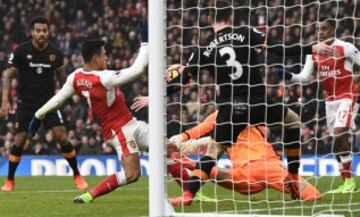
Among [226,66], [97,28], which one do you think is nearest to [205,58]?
[226,66]

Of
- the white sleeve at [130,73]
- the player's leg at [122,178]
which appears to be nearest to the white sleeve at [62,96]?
the white sleeve at [130,73]

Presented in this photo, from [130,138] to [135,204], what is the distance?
2.29 feet

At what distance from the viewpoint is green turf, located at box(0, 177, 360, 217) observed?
9.31m

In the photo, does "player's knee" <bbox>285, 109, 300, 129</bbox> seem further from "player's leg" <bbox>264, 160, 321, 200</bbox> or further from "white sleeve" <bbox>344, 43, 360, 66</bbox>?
"white sleeve" <bbox>344, 43, 360, 66</bbox>

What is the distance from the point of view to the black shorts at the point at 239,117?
9.70 meters

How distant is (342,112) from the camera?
1182 cm

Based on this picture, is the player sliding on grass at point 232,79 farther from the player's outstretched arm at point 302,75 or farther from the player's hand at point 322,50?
the player's outstretched arm at point 302,75

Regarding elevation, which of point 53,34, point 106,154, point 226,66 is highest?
point 226,66

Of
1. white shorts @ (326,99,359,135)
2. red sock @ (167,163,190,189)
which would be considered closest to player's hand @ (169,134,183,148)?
red sock @ (167,163,190,189)

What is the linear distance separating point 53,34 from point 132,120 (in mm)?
16894

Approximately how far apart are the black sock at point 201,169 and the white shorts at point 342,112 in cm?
268

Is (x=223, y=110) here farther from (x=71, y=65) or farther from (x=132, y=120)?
(x=71, y=65)

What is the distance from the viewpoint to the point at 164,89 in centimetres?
780

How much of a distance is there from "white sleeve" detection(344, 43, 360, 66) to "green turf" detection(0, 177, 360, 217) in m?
1.57
